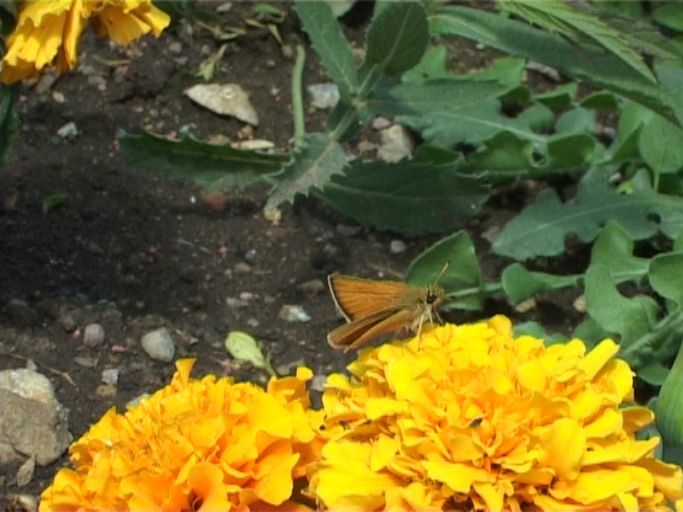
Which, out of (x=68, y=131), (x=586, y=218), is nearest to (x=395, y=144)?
(x=586, y=218)

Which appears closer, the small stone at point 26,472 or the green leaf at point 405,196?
the small stone at point 26,472

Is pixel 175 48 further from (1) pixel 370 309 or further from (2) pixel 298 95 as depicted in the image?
(1) pixel 370 309

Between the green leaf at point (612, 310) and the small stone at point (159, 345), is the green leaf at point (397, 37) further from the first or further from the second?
the small stone at point (159, 345)

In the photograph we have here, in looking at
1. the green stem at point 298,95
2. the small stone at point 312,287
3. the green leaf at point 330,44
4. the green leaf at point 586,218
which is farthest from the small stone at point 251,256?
the green leaf at point 586,218

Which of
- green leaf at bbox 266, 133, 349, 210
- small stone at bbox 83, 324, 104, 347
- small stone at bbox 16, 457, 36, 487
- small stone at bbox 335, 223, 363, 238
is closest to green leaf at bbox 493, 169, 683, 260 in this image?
small stone at bbox 335, 223, 363, 238

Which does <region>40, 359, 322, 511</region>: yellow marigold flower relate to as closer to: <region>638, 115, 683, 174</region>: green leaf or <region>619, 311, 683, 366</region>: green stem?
<region>619, 311, 683, 366</region>: green stem
